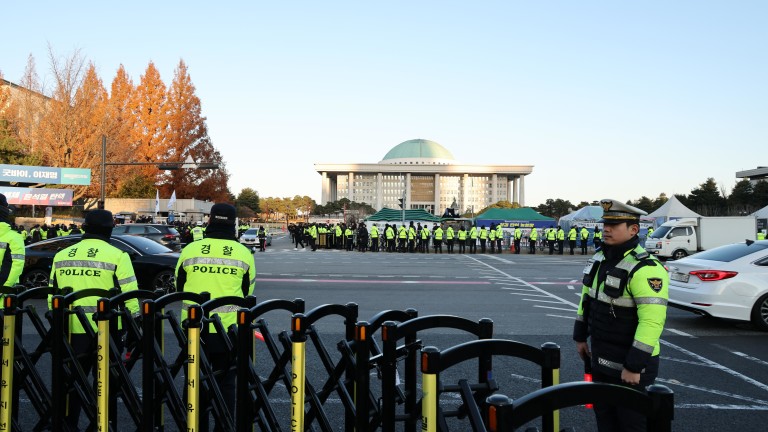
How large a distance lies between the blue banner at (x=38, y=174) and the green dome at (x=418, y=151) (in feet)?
411

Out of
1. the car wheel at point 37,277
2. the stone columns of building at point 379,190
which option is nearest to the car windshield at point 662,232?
the car wheel at point 37,277

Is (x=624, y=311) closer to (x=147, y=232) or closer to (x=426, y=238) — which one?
(x=147, y=232)

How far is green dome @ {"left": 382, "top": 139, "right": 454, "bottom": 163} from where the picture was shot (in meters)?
159

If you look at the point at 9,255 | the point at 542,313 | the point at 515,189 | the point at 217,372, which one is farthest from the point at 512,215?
the point at 515,189

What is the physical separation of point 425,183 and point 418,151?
53.6ft

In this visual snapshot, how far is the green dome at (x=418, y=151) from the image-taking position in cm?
15900

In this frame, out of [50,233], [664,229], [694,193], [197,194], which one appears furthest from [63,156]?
[694,193]

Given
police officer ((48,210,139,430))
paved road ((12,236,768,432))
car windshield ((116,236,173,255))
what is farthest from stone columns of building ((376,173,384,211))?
police officer ((48,210,139,430))

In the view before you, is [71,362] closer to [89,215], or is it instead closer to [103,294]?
[103,294]

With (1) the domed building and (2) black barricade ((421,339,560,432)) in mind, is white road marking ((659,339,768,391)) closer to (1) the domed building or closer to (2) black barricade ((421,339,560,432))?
(2) black barricade ((421,339,560,432))

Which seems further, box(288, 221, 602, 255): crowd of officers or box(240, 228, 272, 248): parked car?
box(240, 228, 272, 248): parked car

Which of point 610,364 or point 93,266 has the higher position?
point 93,266

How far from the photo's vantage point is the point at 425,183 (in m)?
146

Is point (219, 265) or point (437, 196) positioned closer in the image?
point (219, 265)
